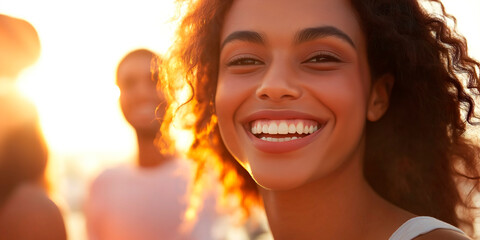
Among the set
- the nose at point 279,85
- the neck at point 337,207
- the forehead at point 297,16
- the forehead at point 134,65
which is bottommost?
the neck at point 337,207

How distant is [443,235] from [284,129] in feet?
2.40

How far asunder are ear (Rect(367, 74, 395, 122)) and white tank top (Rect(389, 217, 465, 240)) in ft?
1.61

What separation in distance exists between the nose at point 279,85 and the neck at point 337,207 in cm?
44

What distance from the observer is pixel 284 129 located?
95.7 inches

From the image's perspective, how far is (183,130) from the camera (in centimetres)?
341

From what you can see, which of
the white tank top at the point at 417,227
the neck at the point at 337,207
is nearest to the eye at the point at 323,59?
the neck at the point at 337,207

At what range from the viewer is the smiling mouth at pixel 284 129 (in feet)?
7.95

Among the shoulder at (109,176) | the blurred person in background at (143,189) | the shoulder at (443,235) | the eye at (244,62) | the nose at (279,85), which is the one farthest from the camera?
the shoulder at (109,176)

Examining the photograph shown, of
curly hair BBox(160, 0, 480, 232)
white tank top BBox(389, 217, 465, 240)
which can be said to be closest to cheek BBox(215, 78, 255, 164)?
curly hair BBox(160, 0, 480, 232)

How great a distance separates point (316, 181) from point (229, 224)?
5.21 ft

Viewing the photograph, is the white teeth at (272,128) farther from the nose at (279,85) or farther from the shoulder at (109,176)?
the shoulder at (109,176)

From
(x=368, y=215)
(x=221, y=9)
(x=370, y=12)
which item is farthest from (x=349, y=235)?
(x=221, y=9)

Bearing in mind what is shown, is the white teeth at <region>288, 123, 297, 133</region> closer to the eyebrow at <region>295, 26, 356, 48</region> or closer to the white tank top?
the eyebrow at <region>295, 26, 356, 48</region>

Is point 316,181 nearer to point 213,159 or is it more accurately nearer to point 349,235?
point 349,235
